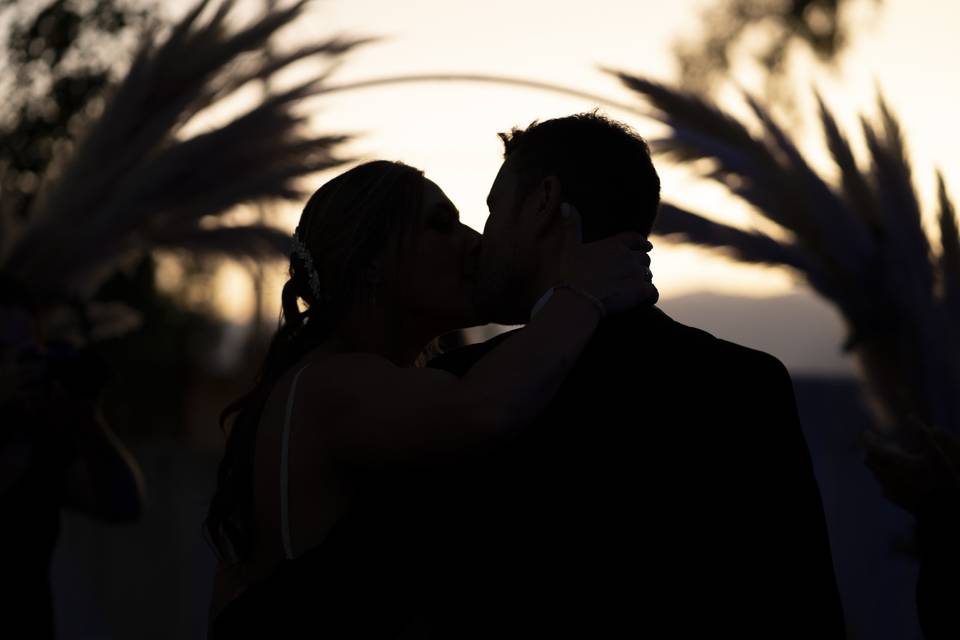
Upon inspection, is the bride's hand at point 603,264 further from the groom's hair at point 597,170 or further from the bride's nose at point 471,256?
the bride's nose at point 471,256

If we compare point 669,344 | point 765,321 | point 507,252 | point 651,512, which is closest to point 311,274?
point 507,252

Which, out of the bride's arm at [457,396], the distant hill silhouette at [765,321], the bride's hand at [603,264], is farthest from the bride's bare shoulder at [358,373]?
the distant hill silhouette at [765,321]

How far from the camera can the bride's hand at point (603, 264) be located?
82.1 inches

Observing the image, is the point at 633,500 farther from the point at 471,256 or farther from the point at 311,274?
the point at 311,274

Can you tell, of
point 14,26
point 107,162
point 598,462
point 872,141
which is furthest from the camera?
point 14,26

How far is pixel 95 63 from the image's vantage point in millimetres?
8055

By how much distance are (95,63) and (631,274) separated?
22.3 ft

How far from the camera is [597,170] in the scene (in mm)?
2094

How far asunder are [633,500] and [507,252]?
505 millimetres

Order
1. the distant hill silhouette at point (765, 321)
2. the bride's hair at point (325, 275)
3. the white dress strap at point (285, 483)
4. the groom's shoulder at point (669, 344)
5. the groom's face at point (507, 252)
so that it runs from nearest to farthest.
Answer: the groom's shoulder at point (669, 344) → the groom's face at point (507, 252) → the white dress strap at point (285, 483) → the bride's hair at point (325, 275) → the distant hill silhouette at point (765, 321)

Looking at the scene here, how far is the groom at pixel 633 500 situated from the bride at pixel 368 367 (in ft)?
0.21

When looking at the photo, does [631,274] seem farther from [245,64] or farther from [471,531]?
[245,64]

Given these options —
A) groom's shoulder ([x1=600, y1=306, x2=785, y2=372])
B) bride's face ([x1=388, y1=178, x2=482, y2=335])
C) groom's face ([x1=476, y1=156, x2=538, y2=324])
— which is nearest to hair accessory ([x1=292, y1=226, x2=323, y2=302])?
bride's face ([x1=388, y1=178, x2=482, y2=335])

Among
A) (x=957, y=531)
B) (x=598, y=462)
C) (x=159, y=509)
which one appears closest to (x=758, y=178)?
(x=957, y=531)
